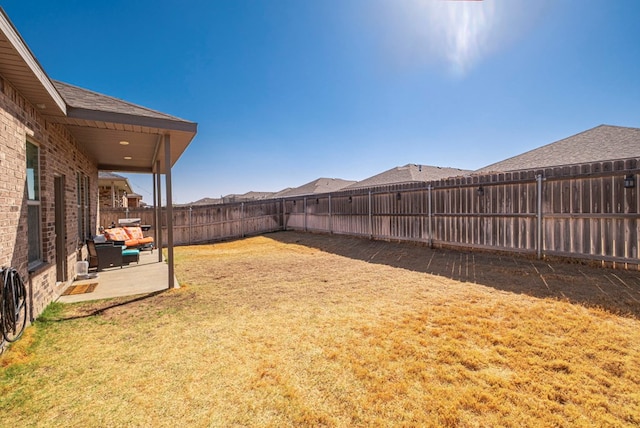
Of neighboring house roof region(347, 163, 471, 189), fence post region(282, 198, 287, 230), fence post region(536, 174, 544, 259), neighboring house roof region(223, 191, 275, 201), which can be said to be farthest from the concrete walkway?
neighboring house roof region(223, 191, 275, 201)

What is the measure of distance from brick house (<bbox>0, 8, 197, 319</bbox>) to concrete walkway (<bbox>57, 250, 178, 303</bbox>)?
401 mm

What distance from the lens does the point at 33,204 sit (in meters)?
3.92

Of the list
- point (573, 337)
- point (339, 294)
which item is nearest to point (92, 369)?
point (339, 294)

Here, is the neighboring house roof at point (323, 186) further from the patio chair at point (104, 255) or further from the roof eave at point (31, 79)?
the roof eave at point (31, 79)

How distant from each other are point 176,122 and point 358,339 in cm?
505

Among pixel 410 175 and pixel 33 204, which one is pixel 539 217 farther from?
pixel 410 175

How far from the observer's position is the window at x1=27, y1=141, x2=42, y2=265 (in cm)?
383

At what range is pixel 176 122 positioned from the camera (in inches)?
206

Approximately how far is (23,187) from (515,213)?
9.36 m

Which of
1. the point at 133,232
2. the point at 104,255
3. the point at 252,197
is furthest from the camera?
the point at 252,197

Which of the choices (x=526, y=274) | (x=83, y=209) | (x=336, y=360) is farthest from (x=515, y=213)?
(x=83, y=209)

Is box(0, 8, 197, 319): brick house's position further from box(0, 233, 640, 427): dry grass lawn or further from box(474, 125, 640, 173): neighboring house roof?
box(474, 125, 640, 173): neighboring house roof

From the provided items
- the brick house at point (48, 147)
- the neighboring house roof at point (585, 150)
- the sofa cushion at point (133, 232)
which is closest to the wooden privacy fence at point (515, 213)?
the sofa cushion at point (133, 232)

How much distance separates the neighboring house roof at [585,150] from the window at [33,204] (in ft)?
46.7
